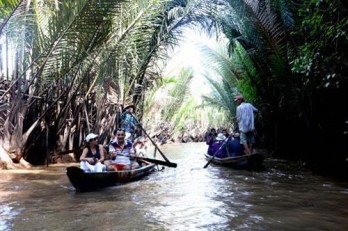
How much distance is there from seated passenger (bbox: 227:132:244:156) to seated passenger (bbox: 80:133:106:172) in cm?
489

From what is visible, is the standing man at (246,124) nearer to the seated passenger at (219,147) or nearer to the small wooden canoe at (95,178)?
the seated passenger at (219,147)

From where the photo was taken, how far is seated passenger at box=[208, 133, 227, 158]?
12.2 meters

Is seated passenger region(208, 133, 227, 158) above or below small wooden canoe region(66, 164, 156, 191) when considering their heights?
above

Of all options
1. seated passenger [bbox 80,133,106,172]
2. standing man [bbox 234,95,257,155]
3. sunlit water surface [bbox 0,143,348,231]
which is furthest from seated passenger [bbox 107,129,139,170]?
standing man [bbox 234,95,257,155]

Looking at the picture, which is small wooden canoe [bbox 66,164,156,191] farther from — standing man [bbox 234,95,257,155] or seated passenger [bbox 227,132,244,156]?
seated passenger [bbox 227,132,244,156]

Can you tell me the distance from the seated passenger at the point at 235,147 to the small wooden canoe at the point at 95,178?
12.8 ft

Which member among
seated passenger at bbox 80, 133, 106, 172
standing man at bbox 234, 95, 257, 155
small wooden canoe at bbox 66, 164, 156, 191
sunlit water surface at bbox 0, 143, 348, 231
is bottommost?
sunlit water surface at bbox 0, 143, 348, 231

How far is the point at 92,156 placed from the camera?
25.5 ft

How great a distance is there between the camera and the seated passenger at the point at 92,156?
745cm

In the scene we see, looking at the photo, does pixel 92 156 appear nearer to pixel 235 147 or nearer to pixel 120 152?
pixel 120 152

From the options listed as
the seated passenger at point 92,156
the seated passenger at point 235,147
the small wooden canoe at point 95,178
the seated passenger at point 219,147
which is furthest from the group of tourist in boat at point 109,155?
the seated passenger at point 219,147

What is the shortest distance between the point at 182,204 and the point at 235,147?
560 cm

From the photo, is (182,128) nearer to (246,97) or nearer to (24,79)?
(246,97)

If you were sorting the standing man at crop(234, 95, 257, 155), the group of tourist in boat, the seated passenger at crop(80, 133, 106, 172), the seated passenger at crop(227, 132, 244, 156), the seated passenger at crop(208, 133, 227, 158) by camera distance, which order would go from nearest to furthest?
the seated passenger at crop(80, 133, 106, 172) < the group of tourist in boat < the standing man at crop(234, 95, 257, 155) < the seated passenger at crop(227, 132, 244, 156) < the seated passenger at crop(208, 133, 227, 158)
